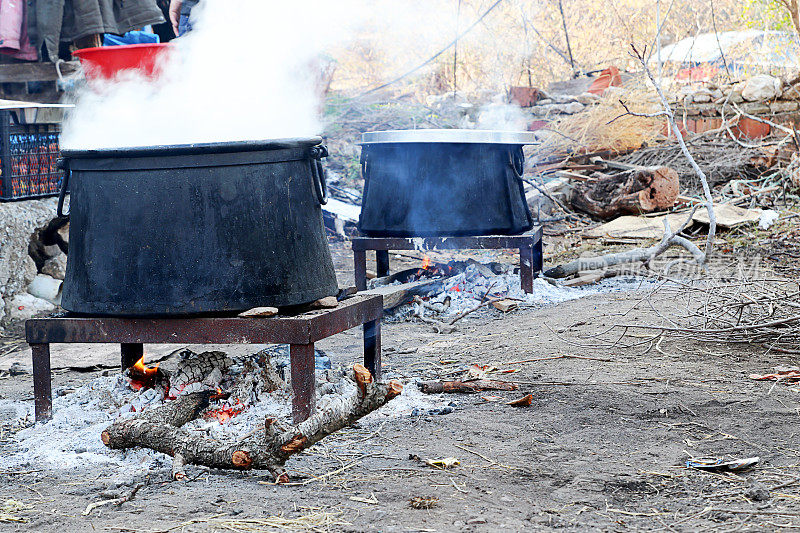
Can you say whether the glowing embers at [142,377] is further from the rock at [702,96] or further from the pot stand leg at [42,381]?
→ the rock at [702,96]

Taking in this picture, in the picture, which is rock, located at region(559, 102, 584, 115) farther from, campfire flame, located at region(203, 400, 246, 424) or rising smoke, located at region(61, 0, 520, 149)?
campfire flame, located at region(203, 400, 246, 424)

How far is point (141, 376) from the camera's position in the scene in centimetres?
339

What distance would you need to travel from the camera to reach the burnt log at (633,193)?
8.52m

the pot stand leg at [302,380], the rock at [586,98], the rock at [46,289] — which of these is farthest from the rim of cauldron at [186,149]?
the rock at [586,98]

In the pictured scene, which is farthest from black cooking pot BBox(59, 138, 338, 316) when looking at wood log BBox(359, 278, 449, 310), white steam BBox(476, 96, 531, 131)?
white steam BBox(476, 96, 531, 131)

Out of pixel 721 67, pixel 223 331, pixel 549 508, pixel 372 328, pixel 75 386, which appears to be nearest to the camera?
pixel 549 508

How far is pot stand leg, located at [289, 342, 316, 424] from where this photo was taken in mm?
2875

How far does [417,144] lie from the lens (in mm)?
5664

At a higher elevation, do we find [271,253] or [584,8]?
[584,8]

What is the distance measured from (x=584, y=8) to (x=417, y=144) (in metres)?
14.4

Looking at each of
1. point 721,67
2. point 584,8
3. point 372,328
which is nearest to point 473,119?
point 721,67

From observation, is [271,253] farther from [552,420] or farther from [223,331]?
[552,420]

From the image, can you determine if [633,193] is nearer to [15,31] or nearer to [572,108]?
[572,108]

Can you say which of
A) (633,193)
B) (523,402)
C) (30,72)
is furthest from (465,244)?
(30,72)
